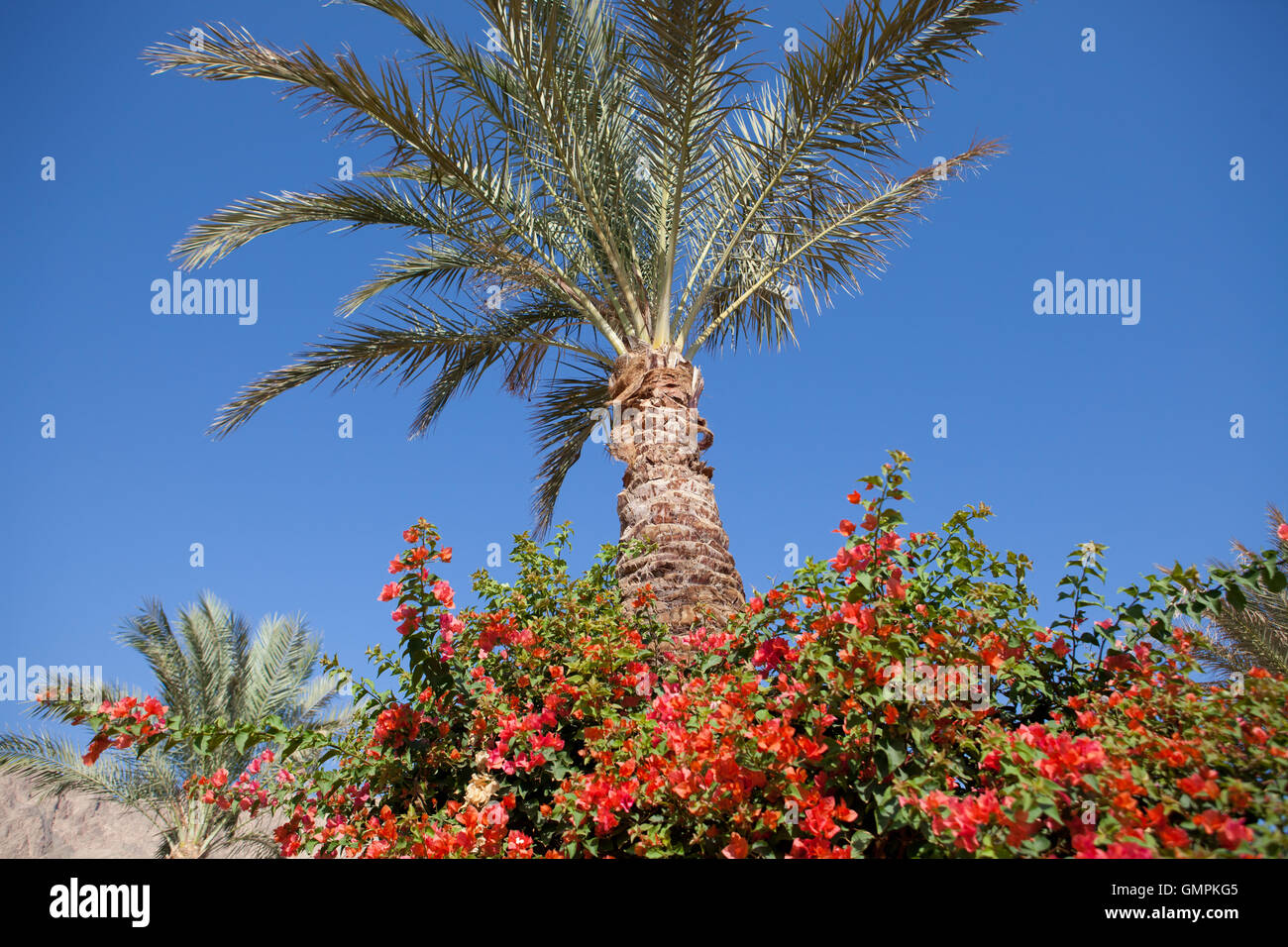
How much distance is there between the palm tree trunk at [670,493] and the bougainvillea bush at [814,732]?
0.96 meters

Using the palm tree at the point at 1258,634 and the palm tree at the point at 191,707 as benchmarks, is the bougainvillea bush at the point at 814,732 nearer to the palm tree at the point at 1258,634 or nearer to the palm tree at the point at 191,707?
the palm tree at the point at 1258,634

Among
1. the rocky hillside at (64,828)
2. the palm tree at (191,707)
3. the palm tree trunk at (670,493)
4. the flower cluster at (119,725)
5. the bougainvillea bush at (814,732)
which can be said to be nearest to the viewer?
the bougainvillea bush at (814,732)

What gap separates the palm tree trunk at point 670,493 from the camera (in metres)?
4.49

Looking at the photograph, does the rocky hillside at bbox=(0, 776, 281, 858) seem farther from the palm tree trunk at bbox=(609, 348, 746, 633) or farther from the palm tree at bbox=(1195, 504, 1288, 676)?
the palm tree at bbox=(1195, 504, 1288, 676)

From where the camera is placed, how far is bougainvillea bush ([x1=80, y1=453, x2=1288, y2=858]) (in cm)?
175

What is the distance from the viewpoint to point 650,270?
6430 millimetres

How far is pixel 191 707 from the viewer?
35.0ft

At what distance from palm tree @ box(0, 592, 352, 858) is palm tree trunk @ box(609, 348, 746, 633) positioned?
7.54 meters

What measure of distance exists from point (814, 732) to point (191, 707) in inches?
441

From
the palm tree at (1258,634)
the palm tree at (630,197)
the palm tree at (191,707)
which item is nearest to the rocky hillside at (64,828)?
the palm tree at (191,707)

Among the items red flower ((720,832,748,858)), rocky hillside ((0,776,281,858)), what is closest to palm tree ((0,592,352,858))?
rocky hillside ((0,776,281,858))
